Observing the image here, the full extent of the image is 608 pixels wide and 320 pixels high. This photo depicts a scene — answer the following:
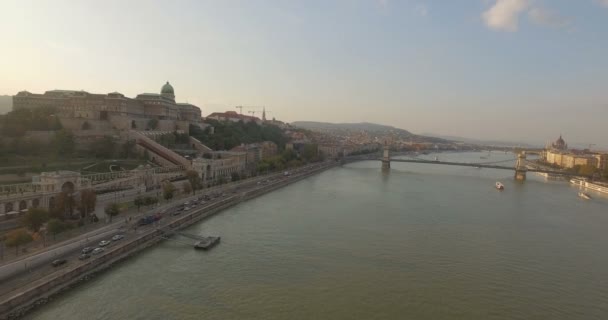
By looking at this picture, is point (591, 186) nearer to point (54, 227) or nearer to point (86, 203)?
point (86, 203)

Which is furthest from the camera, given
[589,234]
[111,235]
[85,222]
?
[589,234]

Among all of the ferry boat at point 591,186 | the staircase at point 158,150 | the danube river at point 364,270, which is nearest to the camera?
the danube river at point 364,270

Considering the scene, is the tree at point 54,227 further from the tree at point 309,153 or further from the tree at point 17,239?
the tree at point 309,153

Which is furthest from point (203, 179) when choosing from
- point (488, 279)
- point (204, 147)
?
point (488, 279)

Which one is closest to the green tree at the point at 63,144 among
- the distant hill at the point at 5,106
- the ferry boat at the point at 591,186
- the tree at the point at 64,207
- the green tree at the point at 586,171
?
the tree at the point at 64,207

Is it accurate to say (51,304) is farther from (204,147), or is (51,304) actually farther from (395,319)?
(204,147)

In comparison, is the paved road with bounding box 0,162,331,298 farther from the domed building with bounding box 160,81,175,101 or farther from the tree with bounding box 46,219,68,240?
the domed building with bounding box 160,81,175,101
